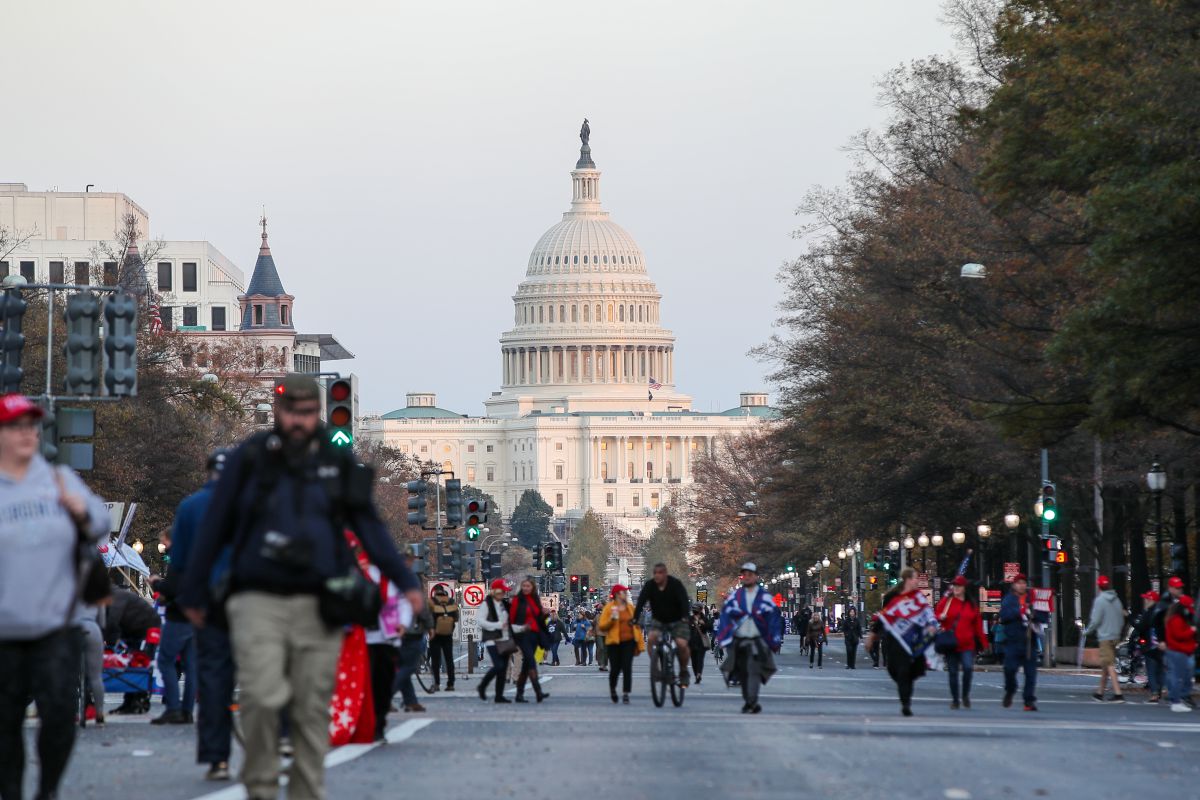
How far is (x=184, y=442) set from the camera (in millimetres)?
65438

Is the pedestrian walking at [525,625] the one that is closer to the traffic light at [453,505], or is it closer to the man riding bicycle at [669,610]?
the man riding bicycle at [669,610]

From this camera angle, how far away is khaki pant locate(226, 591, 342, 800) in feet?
32.9

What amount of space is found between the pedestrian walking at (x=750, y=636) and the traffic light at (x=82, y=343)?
7.06 metres

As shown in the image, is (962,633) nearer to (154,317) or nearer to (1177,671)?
(1177,671)

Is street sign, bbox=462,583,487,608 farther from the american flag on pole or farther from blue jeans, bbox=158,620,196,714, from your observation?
blue jeans, bbox=158,620,196,714

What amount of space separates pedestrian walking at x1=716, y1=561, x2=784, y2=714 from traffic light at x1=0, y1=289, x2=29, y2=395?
7650mm

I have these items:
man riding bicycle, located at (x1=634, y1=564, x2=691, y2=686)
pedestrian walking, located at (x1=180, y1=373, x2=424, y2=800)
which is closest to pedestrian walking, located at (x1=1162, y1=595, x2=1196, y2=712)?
man riding bicycle, located at (x1=634, y1=564, x2=691, y2=686)

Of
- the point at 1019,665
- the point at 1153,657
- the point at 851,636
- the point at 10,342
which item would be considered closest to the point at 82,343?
the point at 10,342

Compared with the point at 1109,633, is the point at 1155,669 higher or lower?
lower

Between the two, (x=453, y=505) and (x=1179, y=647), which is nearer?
(x=1179, y=647)

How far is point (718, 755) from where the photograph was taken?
17.2 m

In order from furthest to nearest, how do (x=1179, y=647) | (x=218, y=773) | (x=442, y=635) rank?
(x=442, y=635) < (x=1179, y=647) < (x=218, y=773)

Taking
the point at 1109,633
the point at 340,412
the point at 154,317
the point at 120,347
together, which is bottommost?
the point at 1109,633

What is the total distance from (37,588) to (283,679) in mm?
1175
